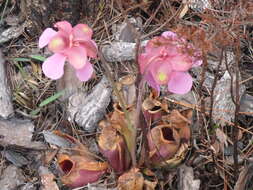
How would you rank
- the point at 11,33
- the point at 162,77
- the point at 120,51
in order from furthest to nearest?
the point at 11,33 < the point at 120,51 < the point at 162,77

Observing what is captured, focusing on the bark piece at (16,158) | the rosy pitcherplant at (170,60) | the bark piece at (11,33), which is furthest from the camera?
the bark piece at (11,33)

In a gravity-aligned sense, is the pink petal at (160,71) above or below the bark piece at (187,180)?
above

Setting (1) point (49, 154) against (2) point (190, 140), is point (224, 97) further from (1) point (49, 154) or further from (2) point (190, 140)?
(1) point (49, 154)

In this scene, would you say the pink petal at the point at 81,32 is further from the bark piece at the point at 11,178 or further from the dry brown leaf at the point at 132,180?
the bark piece at the point at 11,178

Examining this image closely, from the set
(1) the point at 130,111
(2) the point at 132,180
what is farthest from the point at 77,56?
(2) the point at 132,180

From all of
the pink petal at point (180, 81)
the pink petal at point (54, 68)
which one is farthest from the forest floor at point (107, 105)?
the pink petal at point (54, 68)

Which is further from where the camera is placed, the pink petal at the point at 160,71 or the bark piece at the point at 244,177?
the bark piece at the point at 244,177

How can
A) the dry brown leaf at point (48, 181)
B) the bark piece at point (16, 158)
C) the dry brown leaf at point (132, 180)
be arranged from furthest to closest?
the bark piece at point (16, 158) → the dry brown leaf at point (48, 181) → the dry brown leaf at point (132, 180)

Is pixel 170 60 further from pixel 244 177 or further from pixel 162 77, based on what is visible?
pixel 244 177
